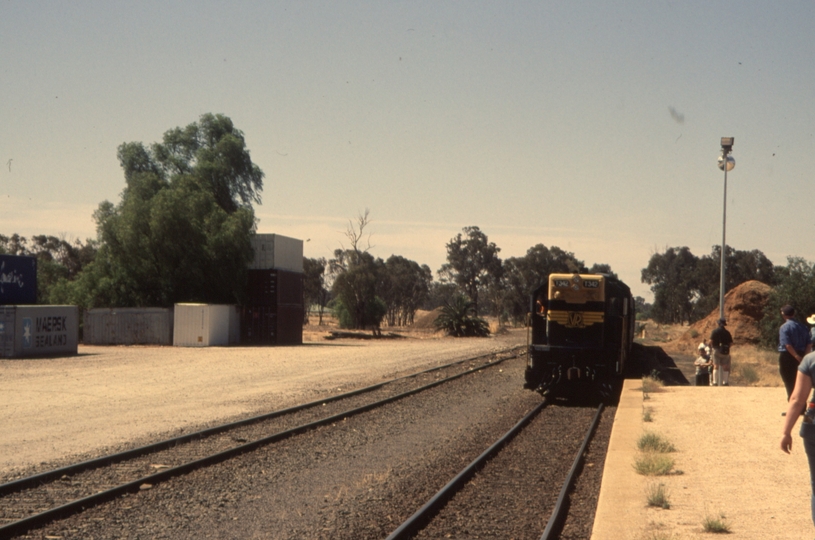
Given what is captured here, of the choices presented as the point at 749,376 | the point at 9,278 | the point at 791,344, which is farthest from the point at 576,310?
the point at 9,278

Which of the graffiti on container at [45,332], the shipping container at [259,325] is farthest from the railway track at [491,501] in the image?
the shipping container at [259,325]

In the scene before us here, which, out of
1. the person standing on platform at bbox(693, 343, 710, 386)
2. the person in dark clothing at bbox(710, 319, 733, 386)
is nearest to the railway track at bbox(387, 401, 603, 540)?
the person in dark clothing at bbox(710, 319, 733, 386)

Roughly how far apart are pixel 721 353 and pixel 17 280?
29.3 metres

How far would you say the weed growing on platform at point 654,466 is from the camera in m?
9.52

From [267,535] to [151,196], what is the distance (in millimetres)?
47859

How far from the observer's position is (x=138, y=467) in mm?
10445

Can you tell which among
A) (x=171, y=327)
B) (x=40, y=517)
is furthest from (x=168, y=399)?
(x=171, y=327)

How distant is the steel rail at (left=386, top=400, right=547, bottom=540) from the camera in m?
7.25

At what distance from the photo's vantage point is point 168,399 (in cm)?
1909

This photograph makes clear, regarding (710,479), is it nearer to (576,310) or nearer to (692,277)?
(576,310)

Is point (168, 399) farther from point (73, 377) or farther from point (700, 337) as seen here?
point (700, 337)

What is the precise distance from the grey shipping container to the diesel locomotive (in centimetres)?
2942

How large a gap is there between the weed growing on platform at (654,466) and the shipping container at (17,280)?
31681mm

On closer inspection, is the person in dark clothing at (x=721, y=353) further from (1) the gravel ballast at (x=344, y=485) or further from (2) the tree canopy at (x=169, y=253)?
(2) the tree canopy at (x=169, y=253)
